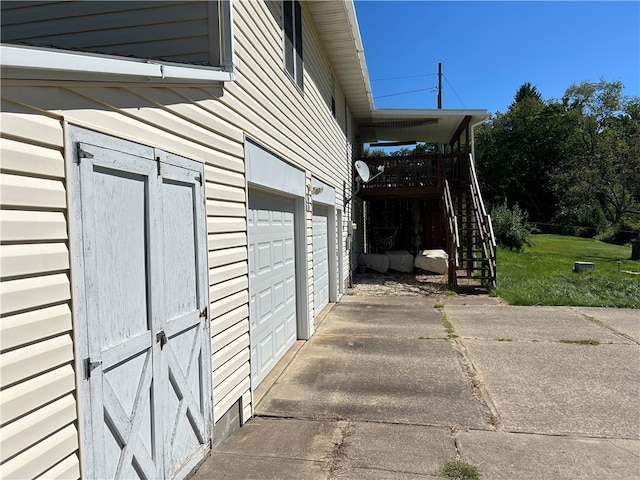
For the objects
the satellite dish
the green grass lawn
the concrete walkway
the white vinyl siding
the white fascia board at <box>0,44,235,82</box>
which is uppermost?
the white vinyl siding

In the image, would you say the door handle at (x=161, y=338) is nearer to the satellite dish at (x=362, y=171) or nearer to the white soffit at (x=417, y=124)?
the satellite dish at (x=362, y=171)

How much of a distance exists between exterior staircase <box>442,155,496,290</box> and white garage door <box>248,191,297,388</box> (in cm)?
575

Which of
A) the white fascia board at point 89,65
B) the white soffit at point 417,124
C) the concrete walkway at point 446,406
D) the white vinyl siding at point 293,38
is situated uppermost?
the white soffit at point 417,124

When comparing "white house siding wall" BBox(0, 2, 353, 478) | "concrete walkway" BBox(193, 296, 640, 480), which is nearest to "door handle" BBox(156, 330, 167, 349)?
"white house siding wall" BBox(0, 2, 353, 478)

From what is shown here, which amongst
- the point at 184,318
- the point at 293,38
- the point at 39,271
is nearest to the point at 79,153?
the point at 39,271

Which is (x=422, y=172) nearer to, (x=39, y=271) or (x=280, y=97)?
(x=280, y=97)

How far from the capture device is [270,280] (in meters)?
5.06

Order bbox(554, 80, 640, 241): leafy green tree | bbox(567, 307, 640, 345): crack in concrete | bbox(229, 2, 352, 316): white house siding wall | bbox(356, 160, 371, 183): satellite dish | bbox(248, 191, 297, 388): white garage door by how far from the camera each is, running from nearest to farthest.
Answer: bbox(229, 2, 352, 316): white house siding wall
bbox(248, 191, 297, 388): white garage door
bbox(567, 307, 640, 345): crack in concrete
bbox(356, 160, 371, 183): satellite dish
bbox(554, 80, 640, 241): leafy green tree

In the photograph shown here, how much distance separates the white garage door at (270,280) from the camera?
4480 mm

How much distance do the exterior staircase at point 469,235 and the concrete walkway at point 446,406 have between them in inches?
138

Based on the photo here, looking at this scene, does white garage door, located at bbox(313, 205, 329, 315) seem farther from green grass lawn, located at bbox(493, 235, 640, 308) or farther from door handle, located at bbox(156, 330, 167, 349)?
door handle, located at bbox(156, 330, 167, 349)

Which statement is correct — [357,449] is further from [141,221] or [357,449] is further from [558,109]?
[558,109]

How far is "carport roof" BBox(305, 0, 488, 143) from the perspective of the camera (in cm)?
750

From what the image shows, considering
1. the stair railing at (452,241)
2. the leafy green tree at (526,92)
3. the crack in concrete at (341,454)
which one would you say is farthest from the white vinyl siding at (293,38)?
the leafy green tree at (526,92)
